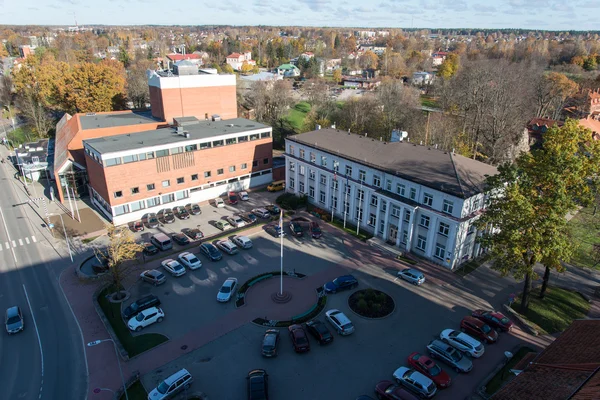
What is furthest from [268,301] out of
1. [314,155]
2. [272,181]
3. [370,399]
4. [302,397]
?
[272,181]

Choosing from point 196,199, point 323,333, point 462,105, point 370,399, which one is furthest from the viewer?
point 462,105

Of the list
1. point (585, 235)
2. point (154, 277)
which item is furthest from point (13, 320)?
point (585, 235)

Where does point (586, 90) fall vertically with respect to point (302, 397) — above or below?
above

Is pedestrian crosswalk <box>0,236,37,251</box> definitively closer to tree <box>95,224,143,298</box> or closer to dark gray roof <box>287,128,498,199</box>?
tree <box>95,224,143,298</box>

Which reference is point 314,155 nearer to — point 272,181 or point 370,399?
point 272,181

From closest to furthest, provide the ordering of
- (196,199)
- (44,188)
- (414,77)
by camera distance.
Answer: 1. (196,199)
2. (44,188)
3. (414,77)

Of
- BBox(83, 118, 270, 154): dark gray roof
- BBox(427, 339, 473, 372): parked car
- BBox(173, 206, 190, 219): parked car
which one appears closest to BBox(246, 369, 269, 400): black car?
BBox(427, 339, 473, 372): parked car
